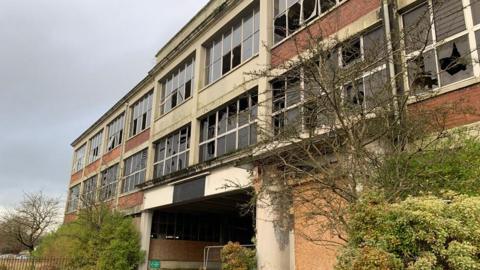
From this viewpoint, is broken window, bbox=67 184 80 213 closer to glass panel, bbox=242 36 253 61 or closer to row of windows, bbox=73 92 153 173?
row of windows, bbox=73 92 153 173

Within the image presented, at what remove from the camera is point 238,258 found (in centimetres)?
1376

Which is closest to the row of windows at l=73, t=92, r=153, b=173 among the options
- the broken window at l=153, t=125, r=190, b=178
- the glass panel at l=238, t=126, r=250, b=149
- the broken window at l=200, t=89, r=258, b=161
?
the broken window at l=153, t=125, r=190, b=178

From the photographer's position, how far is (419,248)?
5.98 metres

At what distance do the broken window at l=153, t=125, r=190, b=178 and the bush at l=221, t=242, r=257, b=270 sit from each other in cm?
741

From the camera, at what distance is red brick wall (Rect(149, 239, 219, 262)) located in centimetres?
2328

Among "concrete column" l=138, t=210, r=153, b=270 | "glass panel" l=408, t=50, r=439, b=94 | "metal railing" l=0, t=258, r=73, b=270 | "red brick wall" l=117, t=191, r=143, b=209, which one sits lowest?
"metal railing" l=0, t=258, r=73, b=270

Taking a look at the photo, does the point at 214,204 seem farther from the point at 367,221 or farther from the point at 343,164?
the point at 367,221

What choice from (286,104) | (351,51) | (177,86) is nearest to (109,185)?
(177,86)

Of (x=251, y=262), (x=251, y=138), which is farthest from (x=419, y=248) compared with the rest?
(x=251, y=138)

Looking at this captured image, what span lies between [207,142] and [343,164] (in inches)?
450

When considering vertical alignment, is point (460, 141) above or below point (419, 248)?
above

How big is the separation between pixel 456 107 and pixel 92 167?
32176mm

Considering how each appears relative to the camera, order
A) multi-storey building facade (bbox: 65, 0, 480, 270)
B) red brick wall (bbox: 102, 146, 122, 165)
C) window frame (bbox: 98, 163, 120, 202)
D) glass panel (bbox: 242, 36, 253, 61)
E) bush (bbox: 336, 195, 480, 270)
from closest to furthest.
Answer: bush (bbox: 336, 195, 480, 270), multi-storey building facade (bbox: 65, 0, 480, 270), glass panel (bbox: 242, 36, 253, 61), window frame (bbox: 98, 163, 120, 202), red brick wall (bbox: 102, 146, 122, 165)

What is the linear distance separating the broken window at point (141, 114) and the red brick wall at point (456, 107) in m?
19.2
